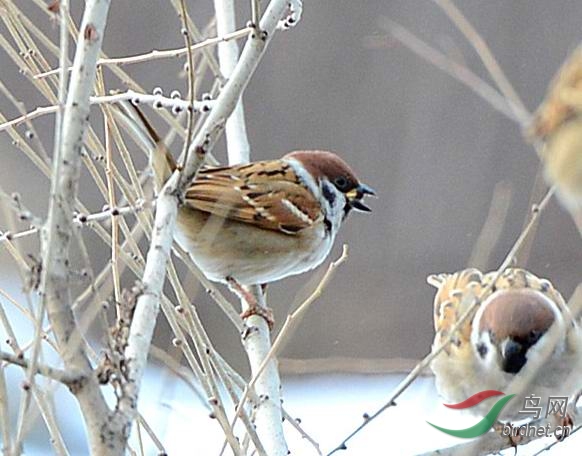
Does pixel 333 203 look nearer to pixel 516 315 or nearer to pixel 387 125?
pixel 516 315

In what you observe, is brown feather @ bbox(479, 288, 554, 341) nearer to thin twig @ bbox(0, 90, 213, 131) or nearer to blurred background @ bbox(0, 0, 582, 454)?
thin twig @ bbox(0, 90, 213, 131)

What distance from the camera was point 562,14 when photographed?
6391 mm

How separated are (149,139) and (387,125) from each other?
159 inches

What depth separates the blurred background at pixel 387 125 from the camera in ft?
20.1

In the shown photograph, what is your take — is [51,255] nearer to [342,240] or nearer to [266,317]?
[266,317]

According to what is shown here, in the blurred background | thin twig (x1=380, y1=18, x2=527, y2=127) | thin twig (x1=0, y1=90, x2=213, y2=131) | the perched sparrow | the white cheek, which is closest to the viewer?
thin twig (x1=380, y1=18, x2=527, y2=127)

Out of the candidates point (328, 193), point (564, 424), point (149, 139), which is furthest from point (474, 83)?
point (328, 193)

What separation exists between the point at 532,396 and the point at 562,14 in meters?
4.39

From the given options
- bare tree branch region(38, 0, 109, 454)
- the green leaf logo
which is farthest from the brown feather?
bare tree branch region(38, 0, 109, 454)

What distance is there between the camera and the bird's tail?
2.52 m

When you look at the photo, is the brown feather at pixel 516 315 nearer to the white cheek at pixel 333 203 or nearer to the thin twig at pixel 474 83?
the thin twig at pixel 474 83

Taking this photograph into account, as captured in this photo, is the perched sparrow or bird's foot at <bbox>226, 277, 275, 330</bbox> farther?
bird's foot at <bbox>226, 277, 275, 330</bbox>

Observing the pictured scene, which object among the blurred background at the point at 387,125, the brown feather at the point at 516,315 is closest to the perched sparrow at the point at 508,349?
the brown feather at the point at 516,315

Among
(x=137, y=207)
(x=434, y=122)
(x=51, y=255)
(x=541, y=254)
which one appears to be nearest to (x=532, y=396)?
(x=137, y=207)
